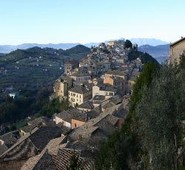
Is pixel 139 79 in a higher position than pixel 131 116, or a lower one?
higher

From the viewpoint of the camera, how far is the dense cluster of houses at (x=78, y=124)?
100.0ft

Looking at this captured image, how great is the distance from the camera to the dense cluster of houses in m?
30.5

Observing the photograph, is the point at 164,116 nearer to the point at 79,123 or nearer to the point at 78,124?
the point at 79,123

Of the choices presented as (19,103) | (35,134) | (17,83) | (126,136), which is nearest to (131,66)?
(19,103)

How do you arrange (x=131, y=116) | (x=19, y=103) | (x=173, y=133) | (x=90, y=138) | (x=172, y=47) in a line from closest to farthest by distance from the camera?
(x=173, y=133)
(x=131, y=116)
(x=90, y=138)
(x=172, y=47)
(x=19, y=103)

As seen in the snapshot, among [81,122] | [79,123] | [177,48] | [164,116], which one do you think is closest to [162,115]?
[164,116]

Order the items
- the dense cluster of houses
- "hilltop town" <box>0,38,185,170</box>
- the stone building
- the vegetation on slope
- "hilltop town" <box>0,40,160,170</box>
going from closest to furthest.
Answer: the vegetation on slope < "hilltop town" <box>0,38,185,170</box> < the dense cluster of houses < "hilltop town" <box>0,40,160,170</box> < the stone building

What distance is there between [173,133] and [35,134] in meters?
20.4

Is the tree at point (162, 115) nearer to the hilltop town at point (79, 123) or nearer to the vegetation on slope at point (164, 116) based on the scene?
the vegetation on slope at point (164, 116)

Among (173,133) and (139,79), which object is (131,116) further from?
(173,133)

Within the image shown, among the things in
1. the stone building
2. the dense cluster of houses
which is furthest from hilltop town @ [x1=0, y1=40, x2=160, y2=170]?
the stone building

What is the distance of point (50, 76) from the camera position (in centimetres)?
18438

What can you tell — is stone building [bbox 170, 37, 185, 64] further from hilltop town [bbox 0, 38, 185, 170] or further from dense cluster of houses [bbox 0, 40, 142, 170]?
dense cluster of houses [bbox 0, 40, 142, 170]

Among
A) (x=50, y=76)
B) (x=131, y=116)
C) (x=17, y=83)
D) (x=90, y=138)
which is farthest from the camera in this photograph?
(x=50, y=76)
